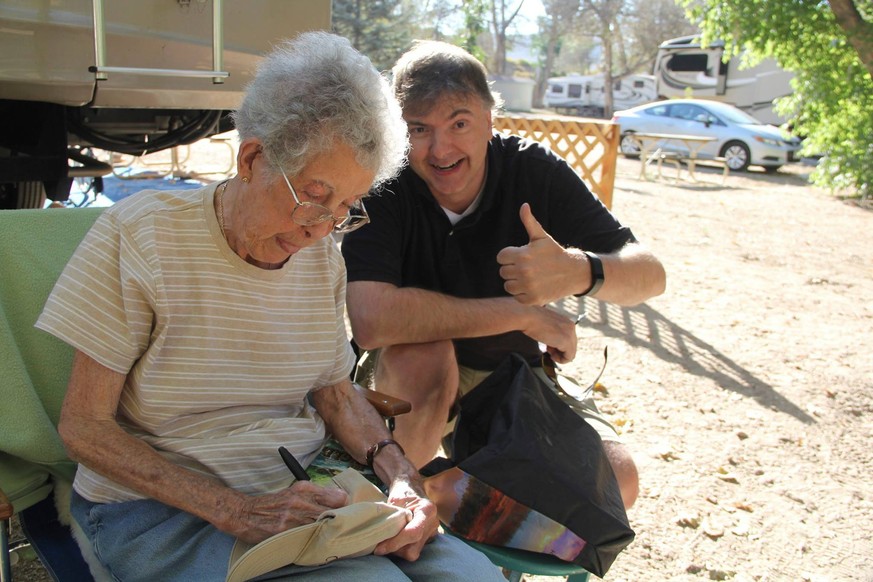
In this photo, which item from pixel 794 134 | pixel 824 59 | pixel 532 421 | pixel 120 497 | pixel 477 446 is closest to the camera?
pixel 120 497

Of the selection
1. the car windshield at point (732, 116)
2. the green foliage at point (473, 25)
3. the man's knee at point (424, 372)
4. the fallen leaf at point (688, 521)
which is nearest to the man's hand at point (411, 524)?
the man's knee at point (424, 372)

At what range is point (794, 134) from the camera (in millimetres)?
14234

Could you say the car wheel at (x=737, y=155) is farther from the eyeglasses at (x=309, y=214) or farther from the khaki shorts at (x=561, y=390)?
the eyeglasses at (x=309, y=214)

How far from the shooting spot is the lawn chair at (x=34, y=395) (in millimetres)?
1707

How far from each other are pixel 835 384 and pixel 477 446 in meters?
3.67

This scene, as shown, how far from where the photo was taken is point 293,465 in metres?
1.74

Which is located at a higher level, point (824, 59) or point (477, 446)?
point (824, 59)

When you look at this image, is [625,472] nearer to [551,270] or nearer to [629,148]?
[551,270]

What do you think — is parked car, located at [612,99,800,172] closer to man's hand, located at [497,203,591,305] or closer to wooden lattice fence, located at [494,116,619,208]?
wooden lattice fence, located at [494,116,619,208]

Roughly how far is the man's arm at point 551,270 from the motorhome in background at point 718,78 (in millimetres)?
21815

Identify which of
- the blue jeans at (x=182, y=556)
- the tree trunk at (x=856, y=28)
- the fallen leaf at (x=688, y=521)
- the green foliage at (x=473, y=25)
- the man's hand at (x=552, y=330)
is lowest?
the fallen leaf at (x=688, y=521)

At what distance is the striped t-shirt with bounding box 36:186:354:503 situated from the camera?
5.12ft

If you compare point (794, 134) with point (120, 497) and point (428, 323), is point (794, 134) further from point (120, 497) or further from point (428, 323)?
point (120, 497)

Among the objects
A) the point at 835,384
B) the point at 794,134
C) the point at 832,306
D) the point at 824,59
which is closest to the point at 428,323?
the point at 835,384
